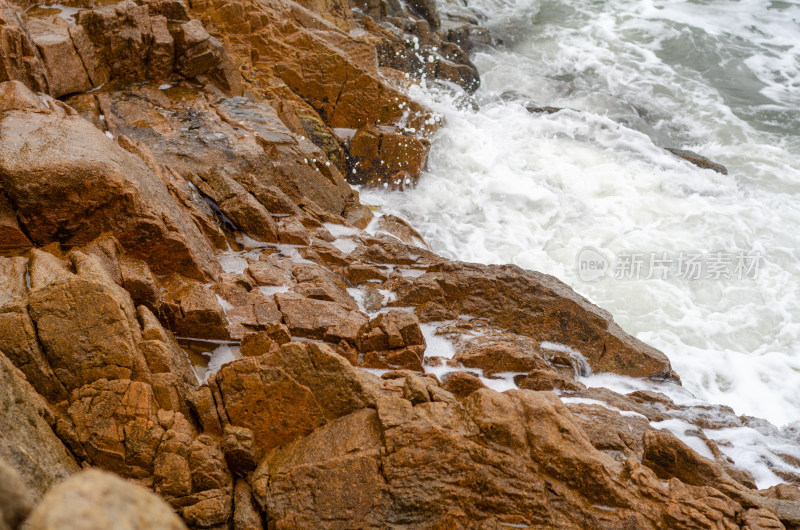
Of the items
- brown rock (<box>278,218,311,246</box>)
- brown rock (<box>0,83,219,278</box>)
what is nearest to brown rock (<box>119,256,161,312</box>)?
brown rock (<box>0,83,219,278</box>)

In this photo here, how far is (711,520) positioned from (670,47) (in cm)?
2142

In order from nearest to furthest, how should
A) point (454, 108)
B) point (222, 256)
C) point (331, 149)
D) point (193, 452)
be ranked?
point (193, 452)
point (222, 256)
point (331, 149)
point (454, 108)

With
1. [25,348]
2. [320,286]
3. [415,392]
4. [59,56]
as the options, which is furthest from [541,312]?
[59,56]

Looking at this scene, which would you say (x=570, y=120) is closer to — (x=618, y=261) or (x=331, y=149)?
(x=618, y=261)

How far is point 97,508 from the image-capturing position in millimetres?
1374

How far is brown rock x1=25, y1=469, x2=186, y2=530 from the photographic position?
1.31m

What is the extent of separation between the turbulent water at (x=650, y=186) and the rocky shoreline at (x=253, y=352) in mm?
2768

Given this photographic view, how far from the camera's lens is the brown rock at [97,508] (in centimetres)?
131

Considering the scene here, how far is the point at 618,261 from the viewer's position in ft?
36.7

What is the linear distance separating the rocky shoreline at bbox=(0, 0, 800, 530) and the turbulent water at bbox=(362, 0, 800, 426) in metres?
2.77

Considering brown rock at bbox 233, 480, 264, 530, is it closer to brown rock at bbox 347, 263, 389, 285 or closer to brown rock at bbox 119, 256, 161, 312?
brown rock at bbox 119, 256, 161, 312

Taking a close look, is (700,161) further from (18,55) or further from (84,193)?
(18,55)

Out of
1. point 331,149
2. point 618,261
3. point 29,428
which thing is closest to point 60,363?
point 29,428

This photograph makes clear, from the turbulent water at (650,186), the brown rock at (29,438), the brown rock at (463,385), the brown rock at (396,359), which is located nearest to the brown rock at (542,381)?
the brown rock at (463,385)
